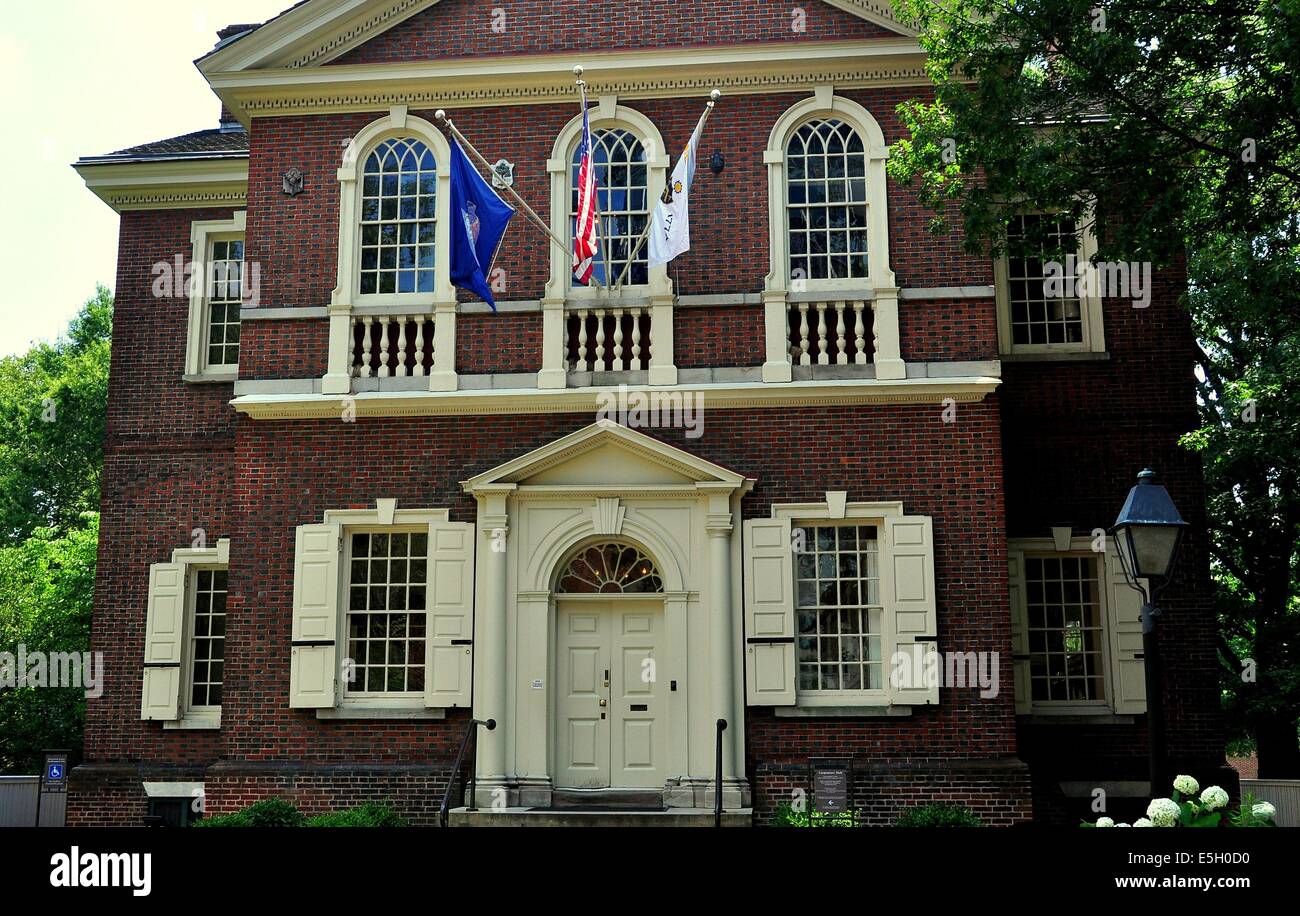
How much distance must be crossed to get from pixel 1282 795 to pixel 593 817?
1076 cm

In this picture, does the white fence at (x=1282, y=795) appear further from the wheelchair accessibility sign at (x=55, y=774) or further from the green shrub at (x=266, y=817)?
the wheelchair accessibility sign at (x=55, y=774)

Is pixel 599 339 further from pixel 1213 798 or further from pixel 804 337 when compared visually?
pixel 1213 798

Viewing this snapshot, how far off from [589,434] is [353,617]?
3.42 meters

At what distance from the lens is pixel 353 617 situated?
1546cm

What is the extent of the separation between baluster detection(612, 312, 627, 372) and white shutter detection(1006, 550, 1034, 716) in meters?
5.29

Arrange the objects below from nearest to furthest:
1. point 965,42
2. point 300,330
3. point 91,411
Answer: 1. point 965,42
2. point 300,330
3. point 91,411

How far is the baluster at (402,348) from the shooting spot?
1574 centimetres

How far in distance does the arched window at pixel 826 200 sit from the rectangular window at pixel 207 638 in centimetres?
878

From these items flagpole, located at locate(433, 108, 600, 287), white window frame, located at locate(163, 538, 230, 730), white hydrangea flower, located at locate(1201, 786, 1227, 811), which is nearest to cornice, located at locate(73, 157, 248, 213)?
flagpole, located at locate(433, 108, 600, 287)

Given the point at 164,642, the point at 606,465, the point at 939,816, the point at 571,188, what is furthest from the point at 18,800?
the point at 939,816
